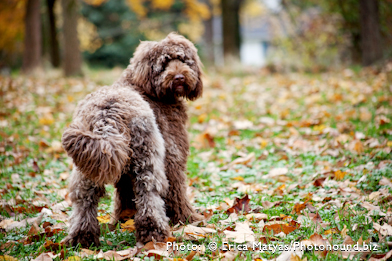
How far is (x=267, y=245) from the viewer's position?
2.89 metres

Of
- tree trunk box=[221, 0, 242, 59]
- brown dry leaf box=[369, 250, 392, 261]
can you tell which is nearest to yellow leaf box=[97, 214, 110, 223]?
brown dry leaf box=[369, 250, 392, 261]

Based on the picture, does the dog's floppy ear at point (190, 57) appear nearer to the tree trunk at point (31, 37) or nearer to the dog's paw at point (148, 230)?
the dog's paw at point (148, 230)

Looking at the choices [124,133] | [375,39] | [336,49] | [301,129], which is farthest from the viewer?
[336,49]

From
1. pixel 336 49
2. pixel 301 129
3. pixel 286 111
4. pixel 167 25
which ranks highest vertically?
pixel 167 25

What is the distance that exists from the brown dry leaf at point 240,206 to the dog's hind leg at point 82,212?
1457 mm

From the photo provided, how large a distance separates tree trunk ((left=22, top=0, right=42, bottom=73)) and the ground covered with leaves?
5.09 metres

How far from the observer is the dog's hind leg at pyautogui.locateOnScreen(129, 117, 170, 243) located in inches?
116

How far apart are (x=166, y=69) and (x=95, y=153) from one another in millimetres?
1191

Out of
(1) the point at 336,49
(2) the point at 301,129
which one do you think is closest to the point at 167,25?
(1) the point at 336,49

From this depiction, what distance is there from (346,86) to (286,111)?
2125 mm

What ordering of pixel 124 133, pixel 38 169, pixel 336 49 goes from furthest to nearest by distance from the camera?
pixel 336 49 → pixel 38 169 → pixel 124 133

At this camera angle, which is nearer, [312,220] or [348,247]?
[348,247]

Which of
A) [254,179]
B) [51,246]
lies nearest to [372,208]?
[254,179]

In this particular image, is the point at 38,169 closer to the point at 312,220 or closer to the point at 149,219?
the point at 149,219
